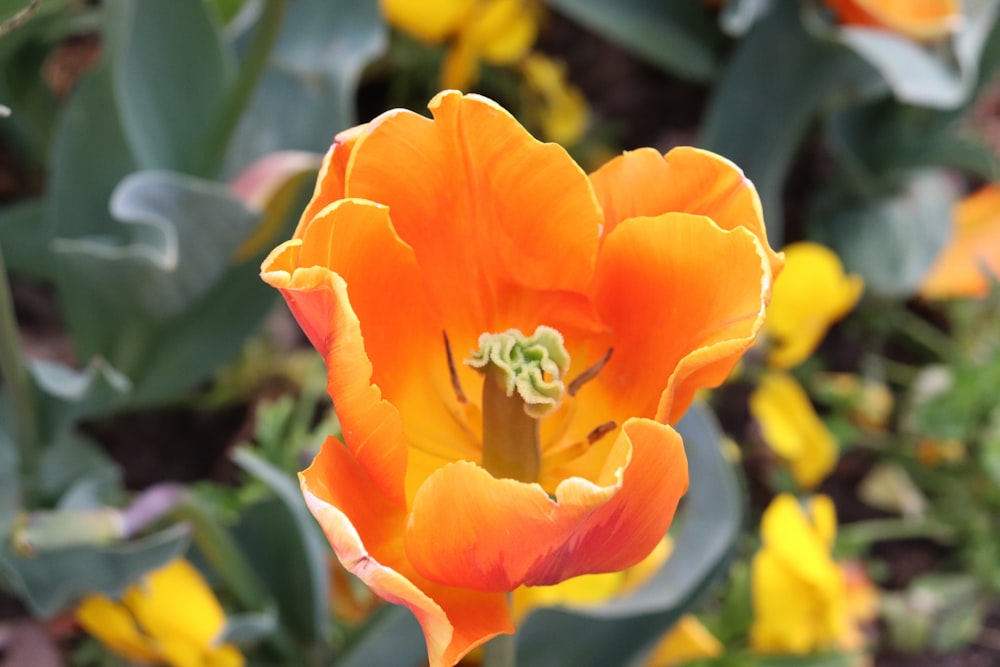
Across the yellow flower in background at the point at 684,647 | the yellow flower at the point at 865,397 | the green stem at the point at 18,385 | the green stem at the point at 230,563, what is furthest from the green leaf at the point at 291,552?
the yellow flower at the point at 865,397

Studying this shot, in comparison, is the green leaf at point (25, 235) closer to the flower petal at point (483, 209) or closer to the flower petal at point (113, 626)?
the flower petal at point (113, 626)

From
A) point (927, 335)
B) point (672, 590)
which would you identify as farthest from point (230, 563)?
point (927, 335)

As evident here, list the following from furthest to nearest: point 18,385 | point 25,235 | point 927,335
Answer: point 927,335, point 25,235, point 18,385

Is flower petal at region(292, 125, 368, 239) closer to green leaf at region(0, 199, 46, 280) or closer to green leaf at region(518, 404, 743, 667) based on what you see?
green leaf at region(518, 404, 743, 667)

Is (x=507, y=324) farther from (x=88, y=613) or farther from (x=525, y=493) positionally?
(x=88, y=613)

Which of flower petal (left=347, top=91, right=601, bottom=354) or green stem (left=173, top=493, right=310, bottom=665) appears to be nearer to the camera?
flower petal (left=347, top=91, right=601, bottom=354)

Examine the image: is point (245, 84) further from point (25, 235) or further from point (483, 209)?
point (483, 209)

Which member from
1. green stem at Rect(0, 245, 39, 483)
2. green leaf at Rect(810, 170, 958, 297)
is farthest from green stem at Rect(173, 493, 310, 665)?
green leaf at Rect(810, 170, 958, 297)
